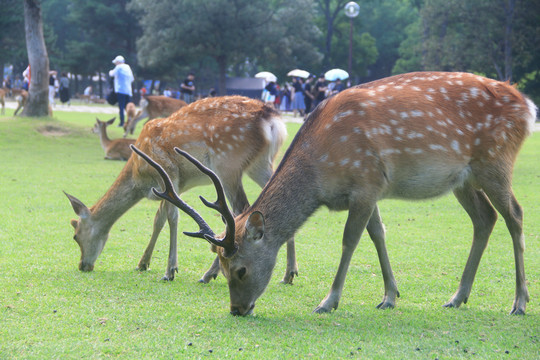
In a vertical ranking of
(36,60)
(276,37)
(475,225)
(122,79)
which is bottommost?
(475,225)

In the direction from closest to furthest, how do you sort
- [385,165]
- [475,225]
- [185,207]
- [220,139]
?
[185,207]
[385,165]
[475,225]
[220,139]

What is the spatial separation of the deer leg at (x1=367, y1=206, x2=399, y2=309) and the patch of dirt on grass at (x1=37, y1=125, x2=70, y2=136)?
1397cm

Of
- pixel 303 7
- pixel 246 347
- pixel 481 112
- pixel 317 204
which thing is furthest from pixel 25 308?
pixel 303 7

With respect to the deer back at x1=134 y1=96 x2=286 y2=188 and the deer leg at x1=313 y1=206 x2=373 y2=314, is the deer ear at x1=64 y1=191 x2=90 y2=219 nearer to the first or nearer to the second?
the deer back at x1=134 y1=96 x2=286 y2=188

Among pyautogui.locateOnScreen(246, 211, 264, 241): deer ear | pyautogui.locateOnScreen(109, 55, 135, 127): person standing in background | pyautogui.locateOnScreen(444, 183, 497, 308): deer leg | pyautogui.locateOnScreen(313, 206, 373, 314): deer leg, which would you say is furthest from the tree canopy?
pyautogui.locateOnScreen(246, 211, 264, 241): deer ear

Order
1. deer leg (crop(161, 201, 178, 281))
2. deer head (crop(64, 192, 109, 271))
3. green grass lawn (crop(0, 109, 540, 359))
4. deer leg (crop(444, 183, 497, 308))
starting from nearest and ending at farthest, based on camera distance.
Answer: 1. green grass lawn (crop(0, 109, 540, 359))
2. deer leg (crop(444, 183, 497, 308))
3. deer leg (crop(161, 201, 178, 281))
4. deer head (crop(64, 192, 109, 271))

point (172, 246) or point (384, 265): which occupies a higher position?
point (384, 265)

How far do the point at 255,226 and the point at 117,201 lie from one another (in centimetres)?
220

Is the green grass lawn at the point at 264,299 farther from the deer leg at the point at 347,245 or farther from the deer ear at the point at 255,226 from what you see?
the deer ear at the point at 255,226

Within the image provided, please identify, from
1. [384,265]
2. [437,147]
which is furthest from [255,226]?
[437,147]

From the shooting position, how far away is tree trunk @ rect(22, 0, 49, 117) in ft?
57.2

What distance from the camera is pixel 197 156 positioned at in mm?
6090

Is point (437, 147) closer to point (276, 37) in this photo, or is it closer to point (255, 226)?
point (255, 226)

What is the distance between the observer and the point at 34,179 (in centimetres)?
1111
